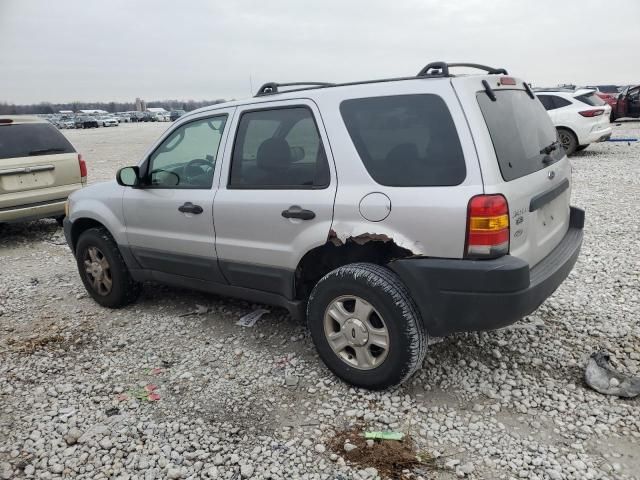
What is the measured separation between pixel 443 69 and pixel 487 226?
1.01 metres

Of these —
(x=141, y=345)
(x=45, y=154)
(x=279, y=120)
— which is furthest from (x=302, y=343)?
(x=45, y=154)

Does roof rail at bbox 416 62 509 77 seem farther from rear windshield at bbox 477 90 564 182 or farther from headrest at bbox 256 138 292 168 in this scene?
headrest at bbox 256 138 292 168

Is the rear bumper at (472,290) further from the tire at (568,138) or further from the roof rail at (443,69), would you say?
the tire at (568,138)

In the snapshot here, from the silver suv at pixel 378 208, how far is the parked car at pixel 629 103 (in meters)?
20.1

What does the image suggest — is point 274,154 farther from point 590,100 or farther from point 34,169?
point 590,100

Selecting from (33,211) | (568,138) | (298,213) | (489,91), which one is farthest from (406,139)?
(568,138)

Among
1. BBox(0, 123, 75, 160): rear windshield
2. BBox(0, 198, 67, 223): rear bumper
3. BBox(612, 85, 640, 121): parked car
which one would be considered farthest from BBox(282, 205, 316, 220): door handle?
BBox(612, 85, 640, 121): parked car

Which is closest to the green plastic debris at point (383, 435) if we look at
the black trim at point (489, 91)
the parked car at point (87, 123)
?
the black trim at point (489, 91)

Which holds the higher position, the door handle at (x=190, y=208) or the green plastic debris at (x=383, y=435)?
the door handle at (x=190, y=208)

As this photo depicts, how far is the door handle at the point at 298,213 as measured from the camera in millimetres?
3137

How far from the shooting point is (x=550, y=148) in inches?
133

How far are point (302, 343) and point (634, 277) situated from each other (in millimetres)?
3366

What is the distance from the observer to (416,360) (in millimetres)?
2914

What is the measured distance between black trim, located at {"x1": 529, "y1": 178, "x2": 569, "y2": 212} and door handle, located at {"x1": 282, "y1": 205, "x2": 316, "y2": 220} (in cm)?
130
